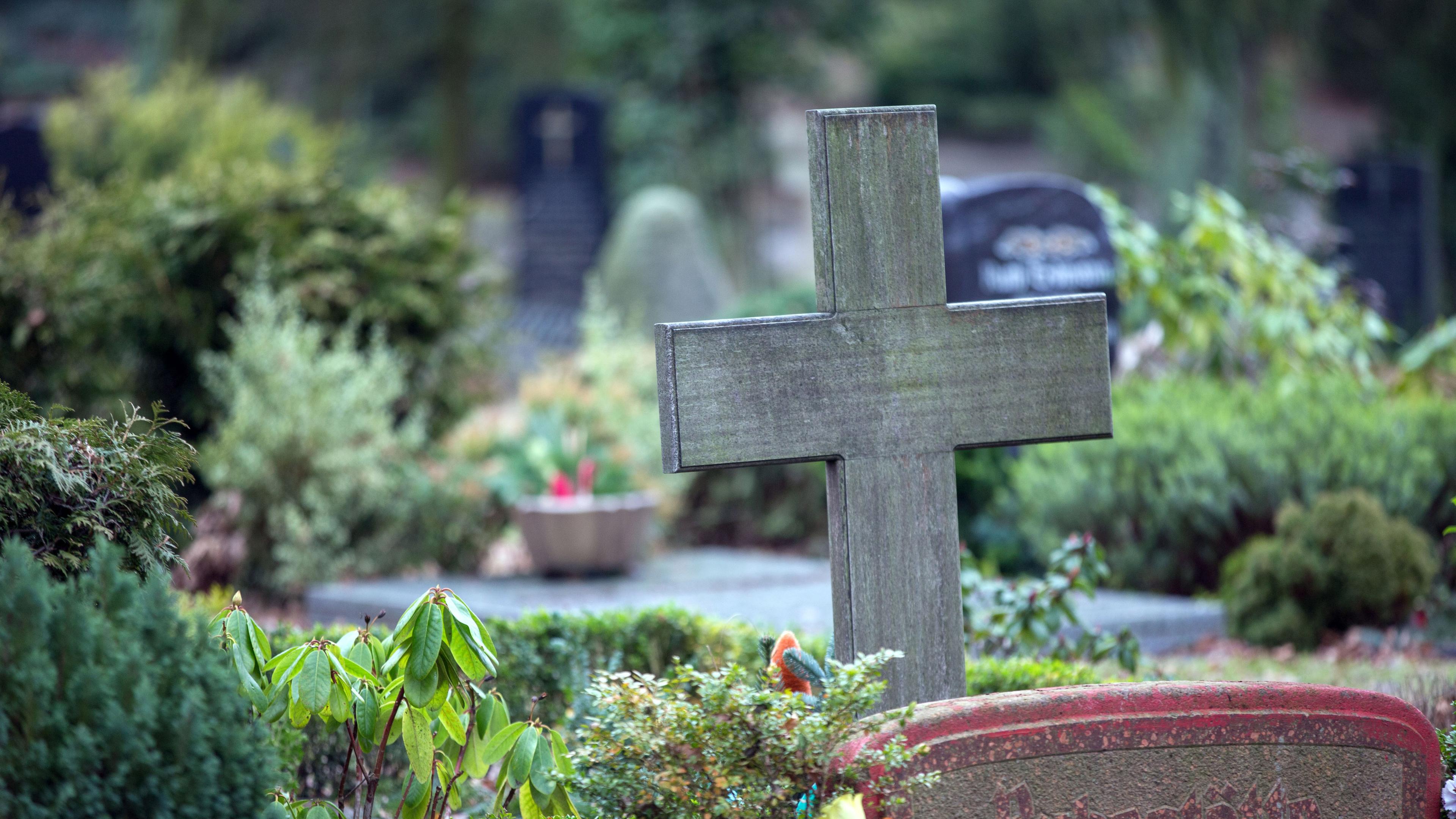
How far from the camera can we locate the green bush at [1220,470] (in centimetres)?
648

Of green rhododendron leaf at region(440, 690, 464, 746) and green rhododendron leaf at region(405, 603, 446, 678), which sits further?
green rhododendron leaf at region(440, 690, 464, 746)

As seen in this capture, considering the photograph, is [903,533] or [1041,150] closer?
[903,533]

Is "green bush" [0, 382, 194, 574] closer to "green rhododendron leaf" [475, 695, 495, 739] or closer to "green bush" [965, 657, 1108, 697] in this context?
"green rhododendron leaf" [475, 695, 495, 739]

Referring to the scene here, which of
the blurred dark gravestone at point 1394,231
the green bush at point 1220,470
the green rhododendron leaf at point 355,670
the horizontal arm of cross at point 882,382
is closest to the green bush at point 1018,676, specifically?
the horizontal arm of cross at point 882,382

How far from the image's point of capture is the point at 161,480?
8.75 feet

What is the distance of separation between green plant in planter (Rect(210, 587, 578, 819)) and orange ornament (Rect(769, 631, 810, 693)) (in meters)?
→ 0.49

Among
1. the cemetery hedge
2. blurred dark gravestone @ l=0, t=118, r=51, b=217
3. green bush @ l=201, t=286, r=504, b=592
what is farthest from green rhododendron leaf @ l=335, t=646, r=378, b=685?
blurred dark gravestone @ l=0, t=118, r=51, b=217

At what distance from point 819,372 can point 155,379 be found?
5.85 meters

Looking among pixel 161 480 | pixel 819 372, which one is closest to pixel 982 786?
pixel 819 372

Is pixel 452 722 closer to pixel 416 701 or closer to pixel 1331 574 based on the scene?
pixel 416 701

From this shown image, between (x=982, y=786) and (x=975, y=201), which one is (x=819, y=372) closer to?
(x=982, y=786)

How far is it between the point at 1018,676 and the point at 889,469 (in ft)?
3.25

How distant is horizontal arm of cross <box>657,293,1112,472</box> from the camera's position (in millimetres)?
2809

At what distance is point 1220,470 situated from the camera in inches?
260
